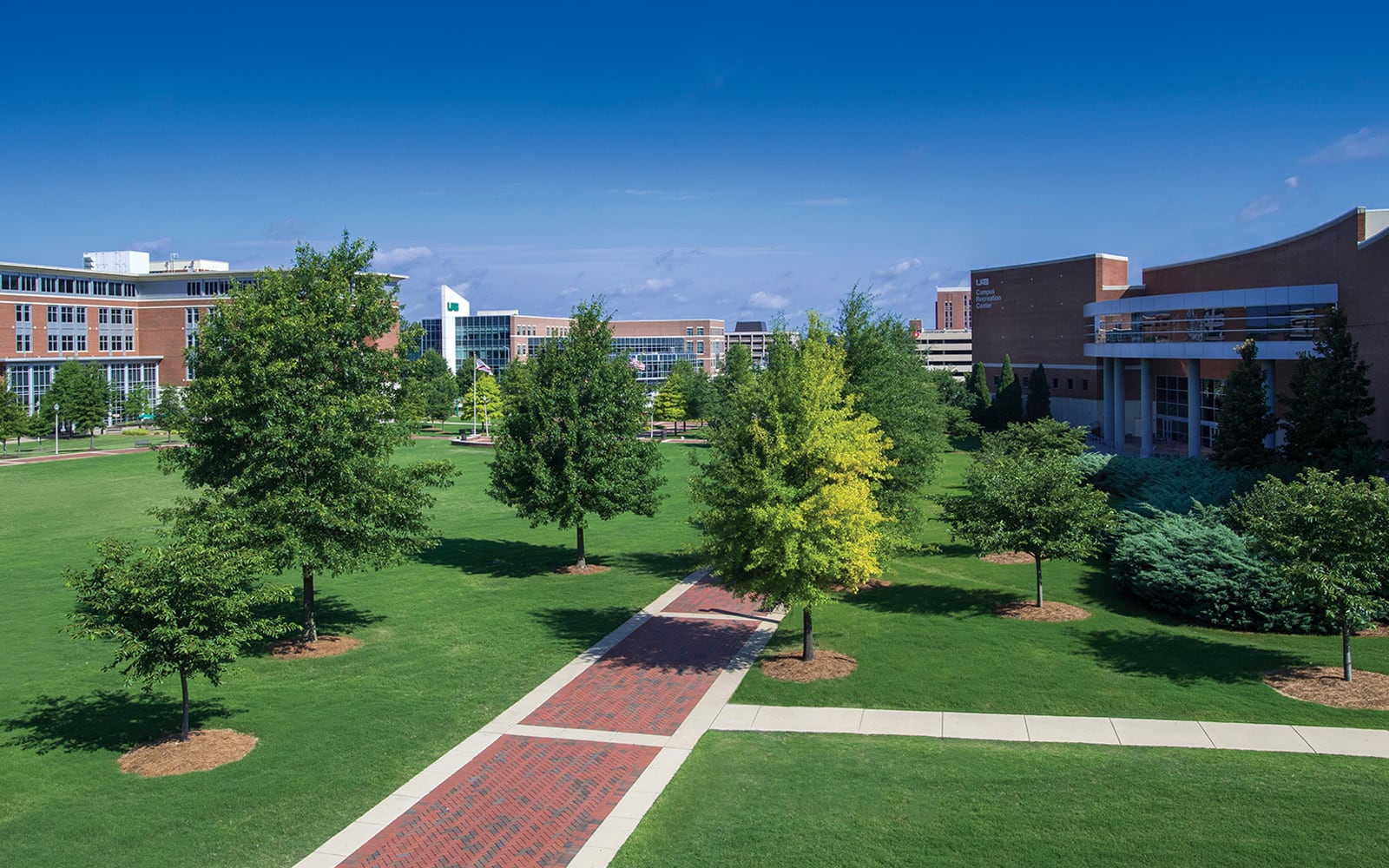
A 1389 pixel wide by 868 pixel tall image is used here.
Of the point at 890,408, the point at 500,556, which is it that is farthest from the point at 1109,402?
the point at 500,556

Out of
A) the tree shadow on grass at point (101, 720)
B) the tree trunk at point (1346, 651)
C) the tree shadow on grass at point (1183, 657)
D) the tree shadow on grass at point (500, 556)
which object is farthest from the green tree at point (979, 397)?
the tree shadow on grass at point (101, 720)

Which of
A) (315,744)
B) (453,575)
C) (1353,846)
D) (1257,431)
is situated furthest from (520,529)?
(1353,846)

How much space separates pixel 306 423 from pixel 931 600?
16.8m

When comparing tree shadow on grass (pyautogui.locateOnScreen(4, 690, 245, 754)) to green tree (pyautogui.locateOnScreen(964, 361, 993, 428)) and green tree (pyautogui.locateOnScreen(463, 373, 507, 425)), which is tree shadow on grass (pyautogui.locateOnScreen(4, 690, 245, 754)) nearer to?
green tree (pyautogui.locateOnScreen(463, 373, 507, 425))

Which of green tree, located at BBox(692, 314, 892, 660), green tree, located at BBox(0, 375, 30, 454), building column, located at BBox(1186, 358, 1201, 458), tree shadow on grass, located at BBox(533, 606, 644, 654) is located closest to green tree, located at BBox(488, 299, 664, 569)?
tree shadow on grass, located at BBox(533, 606, 644, 654)

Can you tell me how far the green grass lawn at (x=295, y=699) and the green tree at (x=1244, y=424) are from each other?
19584 mm

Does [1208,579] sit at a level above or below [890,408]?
below

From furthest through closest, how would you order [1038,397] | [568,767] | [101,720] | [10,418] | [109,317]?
[109,317]
[1038,397]
[10,418]
[101,720]
[568,767]

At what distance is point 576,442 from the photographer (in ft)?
103

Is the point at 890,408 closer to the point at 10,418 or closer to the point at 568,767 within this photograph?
the point at 568,767

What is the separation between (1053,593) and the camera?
92.0 ft

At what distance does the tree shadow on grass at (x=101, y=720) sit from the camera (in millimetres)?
17125

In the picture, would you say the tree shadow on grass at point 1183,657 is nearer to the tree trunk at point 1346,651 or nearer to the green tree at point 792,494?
the tree trunk at point 1346,651

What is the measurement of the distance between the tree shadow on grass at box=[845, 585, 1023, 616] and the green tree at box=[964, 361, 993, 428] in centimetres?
5987
